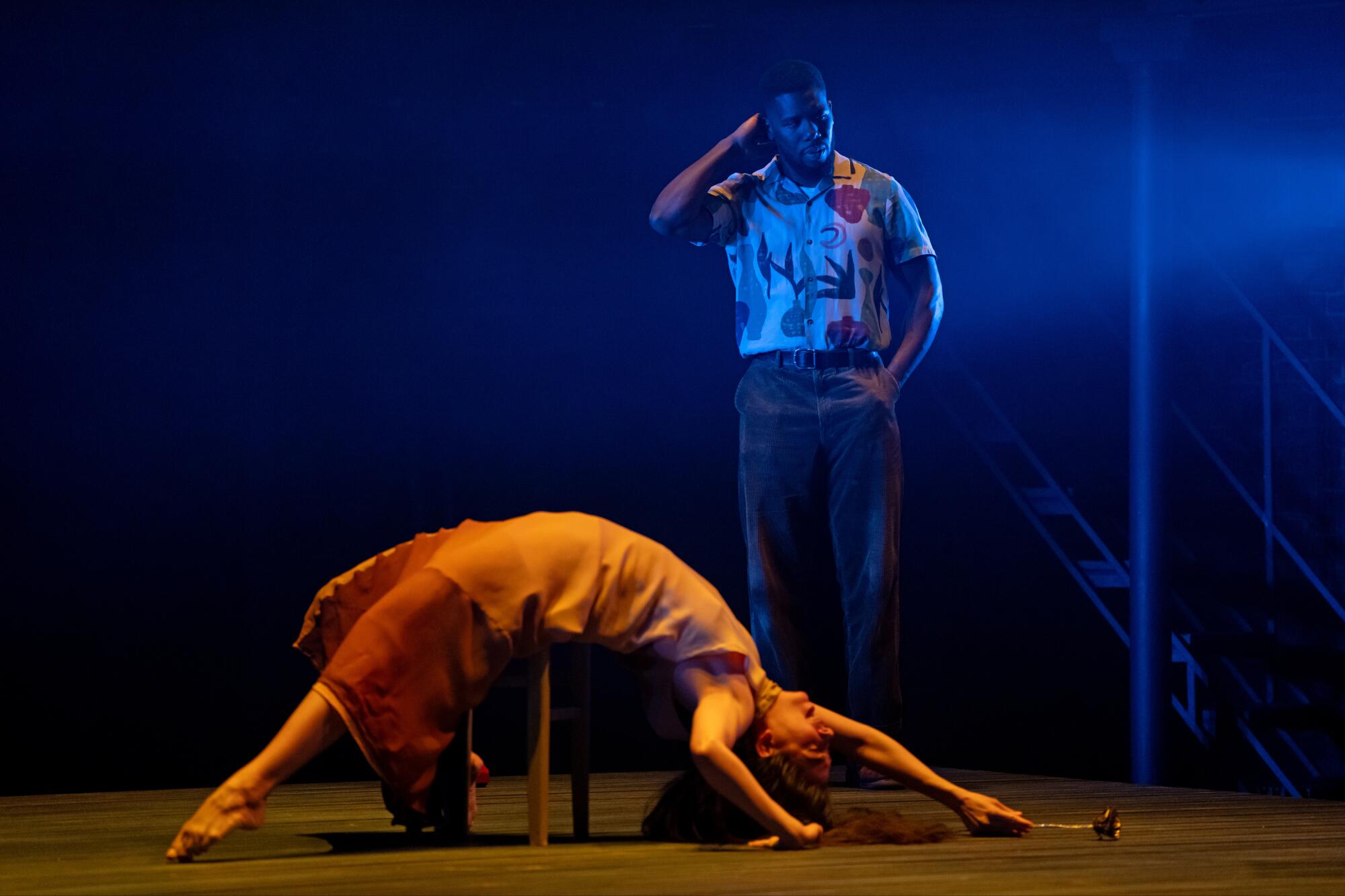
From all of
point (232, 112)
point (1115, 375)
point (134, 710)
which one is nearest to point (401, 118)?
point (232, 112)

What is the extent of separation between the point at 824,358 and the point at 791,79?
0.65 meters

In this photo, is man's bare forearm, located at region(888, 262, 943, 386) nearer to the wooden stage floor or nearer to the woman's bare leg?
the wooden stage floor

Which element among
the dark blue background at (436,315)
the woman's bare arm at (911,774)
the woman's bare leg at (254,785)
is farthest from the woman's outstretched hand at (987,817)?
the dark blue background at (436,315)

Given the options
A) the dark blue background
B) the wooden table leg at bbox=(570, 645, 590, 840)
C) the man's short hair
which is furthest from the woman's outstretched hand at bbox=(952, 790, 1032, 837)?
the dark blue background

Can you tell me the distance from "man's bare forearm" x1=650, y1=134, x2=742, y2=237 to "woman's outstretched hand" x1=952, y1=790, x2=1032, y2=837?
1.60 metres

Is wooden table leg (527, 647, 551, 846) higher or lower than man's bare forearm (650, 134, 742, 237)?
lower

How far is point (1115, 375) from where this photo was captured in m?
6.34

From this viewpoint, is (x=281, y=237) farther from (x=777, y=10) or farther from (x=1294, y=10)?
(x=1294, y=10)

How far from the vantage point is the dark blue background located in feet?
14.5

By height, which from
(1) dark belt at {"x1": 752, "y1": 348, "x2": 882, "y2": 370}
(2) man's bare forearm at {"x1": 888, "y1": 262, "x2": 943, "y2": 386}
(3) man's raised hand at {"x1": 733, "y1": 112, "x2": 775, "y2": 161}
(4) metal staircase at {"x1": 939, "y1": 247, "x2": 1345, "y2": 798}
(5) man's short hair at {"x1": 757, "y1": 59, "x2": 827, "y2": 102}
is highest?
(5) man's short hair at {"x1": 757, "y1": 59, "x2": 827, "y2": 102}

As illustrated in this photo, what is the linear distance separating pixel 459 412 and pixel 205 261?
0.82m

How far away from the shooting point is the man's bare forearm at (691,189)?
13.5ft

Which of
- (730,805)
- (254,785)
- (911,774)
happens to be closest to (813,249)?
(911,774)

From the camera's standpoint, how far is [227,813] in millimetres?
2701
